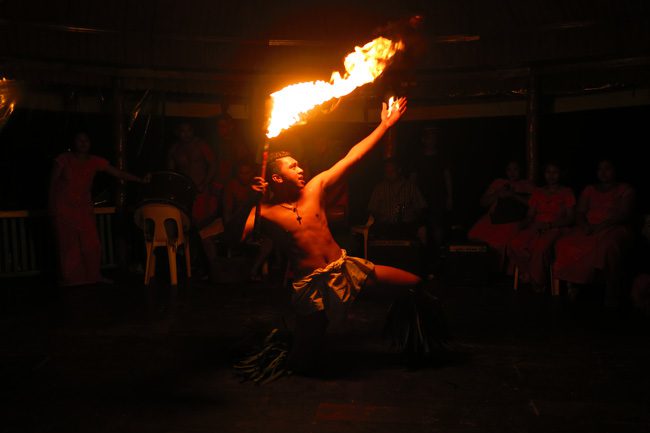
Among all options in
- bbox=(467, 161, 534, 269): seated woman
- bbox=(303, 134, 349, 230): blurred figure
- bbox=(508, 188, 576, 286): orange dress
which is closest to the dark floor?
bbox=(508, 188, 576, 286): orange dress

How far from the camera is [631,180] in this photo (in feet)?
27.8

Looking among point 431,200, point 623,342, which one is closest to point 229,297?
point 431,200

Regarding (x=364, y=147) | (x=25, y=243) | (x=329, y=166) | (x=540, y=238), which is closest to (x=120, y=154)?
(x=25, y=243)

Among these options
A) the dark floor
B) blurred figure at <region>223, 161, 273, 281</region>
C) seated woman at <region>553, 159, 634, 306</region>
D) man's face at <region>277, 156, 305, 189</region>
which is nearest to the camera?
the dark floor

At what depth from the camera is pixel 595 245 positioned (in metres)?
6.62

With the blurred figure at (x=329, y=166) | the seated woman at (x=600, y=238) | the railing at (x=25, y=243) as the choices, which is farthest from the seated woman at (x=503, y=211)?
the railing at (x=25, y=243)

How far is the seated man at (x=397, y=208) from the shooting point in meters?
8.20

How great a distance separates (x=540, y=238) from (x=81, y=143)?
17.8ft

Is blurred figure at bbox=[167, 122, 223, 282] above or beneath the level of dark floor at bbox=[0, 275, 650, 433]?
above

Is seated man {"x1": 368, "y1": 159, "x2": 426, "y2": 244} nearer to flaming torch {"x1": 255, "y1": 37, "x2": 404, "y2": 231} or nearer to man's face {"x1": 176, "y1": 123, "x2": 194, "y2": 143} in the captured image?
man's face {"x1": 176, "y1": 123, "x2": 194, "y2": 143}

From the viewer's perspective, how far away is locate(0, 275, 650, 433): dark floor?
3.57 metres

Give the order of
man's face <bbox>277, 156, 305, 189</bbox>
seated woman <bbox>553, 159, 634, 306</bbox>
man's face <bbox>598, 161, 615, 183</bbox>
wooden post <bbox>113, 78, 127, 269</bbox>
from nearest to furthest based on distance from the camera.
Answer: man's face <bbox>277, 156, 305, 189</bbox>, seated woman <bbox>553, 159, 634, 306</bbox>, man's face <bbox>598, 161, 615, 183</bbox>, wooden post <bbox>113, 78, 127, 269</bbox>

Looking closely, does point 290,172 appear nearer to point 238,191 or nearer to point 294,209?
point 294,209

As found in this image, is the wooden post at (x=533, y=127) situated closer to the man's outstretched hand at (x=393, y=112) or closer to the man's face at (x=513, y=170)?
the man's face at (x=513, y=170)
